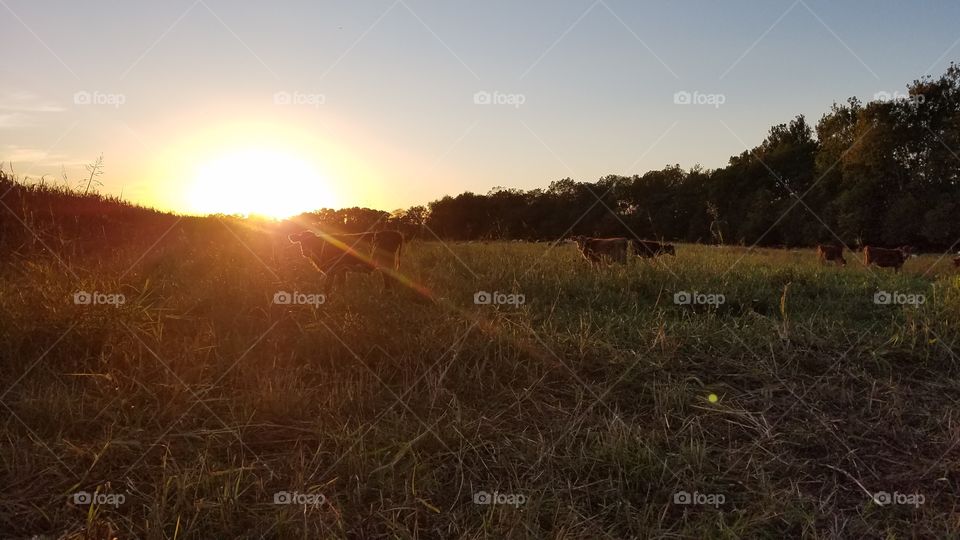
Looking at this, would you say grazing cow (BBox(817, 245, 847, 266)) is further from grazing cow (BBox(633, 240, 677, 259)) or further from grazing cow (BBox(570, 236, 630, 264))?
grazing cow (BBox(570, 236, 630, 264))

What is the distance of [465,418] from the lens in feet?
10.9

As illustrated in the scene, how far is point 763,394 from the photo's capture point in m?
3.69

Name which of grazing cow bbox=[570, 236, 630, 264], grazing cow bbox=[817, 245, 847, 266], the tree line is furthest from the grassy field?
the tree line

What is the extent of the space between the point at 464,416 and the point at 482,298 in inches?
101

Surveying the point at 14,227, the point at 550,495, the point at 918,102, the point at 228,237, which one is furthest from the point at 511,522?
the point at 918,102

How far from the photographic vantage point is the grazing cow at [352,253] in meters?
7.32

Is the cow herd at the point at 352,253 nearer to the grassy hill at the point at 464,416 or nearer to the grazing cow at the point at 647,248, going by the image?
the grassy hill at the point at 464,416

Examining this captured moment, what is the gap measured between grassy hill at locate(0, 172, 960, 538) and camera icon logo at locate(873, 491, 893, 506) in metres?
0.01

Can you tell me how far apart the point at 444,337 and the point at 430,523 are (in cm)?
198

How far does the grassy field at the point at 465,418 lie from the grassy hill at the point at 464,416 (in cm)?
2

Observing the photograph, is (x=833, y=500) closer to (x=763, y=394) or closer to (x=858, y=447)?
(x=858, y=447)

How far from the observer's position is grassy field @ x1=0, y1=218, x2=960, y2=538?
252 cm

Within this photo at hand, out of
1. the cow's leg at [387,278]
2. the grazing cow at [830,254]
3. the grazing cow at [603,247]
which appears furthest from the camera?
the grazing cow at [830,254]

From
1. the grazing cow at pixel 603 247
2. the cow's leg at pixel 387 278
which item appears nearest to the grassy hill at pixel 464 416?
the cow's leg at pixel 387 278
